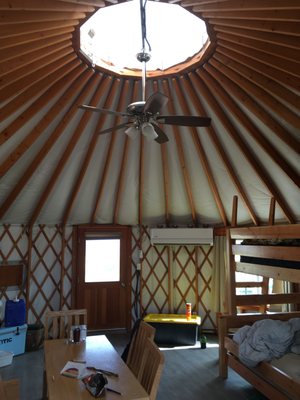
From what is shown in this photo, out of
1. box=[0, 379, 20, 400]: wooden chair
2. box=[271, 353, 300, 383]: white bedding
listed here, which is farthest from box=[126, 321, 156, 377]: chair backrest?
box=[271, 353, 300, 383]: white bedding

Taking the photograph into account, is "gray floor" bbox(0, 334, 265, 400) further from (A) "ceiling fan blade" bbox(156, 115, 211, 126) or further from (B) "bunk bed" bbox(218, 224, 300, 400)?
(A) "ceiling fan blade" bbox(156, 115, 211, 126)

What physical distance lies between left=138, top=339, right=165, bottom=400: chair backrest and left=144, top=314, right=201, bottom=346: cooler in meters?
2.65

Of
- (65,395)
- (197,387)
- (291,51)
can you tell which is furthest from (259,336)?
(291,51)

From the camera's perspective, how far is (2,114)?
9.53 feet

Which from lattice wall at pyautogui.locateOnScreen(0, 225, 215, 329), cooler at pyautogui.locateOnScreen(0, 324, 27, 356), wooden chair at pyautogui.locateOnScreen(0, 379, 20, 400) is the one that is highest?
lattice wall at pyautogui.locateOnScreen(0, 225, 215, 329)

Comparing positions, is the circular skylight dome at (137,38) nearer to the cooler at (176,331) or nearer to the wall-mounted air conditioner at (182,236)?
the wall-mounted air conditioner at (182,236)

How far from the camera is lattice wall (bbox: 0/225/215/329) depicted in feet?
17.0

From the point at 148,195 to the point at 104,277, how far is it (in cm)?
171

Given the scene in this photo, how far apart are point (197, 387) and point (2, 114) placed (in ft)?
10.8

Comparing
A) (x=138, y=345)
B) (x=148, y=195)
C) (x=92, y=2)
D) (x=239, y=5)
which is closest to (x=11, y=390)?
(x=138, y=345)

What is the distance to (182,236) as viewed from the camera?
5613 millimetres

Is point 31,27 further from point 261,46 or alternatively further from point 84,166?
point 84,166

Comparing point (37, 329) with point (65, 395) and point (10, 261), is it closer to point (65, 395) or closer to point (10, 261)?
point (10, 261)

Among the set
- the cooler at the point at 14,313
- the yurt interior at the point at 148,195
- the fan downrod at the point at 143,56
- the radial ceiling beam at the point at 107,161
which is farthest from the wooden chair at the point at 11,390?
the cooler at the point at 14,313
